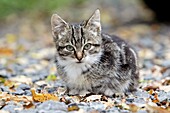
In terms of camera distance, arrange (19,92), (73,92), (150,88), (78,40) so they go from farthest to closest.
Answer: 1. (150,88)
2. (19,92)
3. (73,92)
4. (78,40)

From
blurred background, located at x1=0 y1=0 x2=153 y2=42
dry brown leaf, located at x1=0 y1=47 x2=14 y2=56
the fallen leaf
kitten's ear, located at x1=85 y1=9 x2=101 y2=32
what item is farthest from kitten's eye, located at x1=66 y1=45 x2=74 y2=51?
blurred background, located at x1=0 y1=0 x2=153 y2=42

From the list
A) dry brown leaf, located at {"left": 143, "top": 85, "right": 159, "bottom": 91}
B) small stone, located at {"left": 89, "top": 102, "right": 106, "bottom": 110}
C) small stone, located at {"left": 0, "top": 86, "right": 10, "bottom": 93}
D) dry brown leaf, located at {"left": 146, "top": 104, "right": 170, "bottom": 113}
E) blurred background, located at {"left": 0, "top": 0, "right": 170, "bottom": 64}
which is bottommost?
dry brown leaf, located at {"left": 146, "top": 104, "right": 170, "bottom": 113}

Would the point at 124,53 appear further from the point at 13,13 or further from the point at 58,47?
the point at 13,13

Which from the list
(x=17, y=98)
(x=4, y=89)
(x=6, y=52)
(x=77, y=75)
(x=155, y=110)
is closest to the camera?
(x=155, y=110)

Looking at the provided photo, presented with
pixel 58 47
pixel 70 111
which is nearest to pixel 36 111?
pixel 70 111

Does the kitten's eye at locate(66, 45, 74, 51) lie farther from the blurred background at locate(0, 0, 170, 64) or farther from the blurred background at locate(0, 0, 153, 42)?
the blurred background at locate(0, 0, 153, 42)

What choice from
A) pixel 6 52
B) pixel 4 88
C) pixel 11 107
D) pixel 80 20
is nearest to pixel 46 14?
pixel 80 20

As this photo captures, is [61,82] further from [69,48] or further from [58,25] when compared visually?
[69,48]
